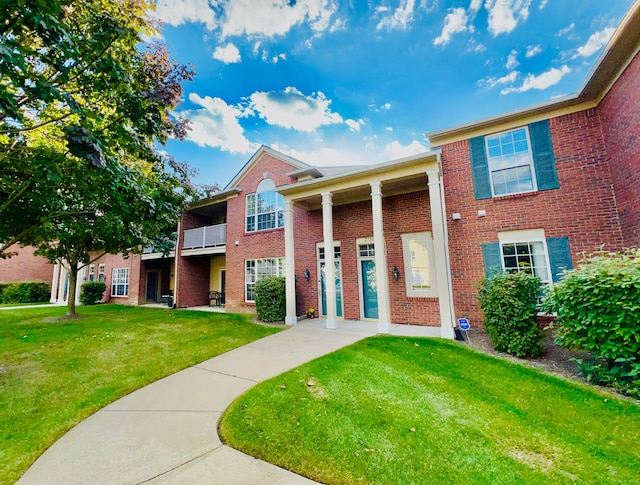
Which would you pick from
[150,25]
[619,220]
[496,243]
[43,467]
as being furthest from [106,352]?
[619,220]

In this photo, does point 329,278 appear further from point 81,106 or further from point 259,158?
point 259,158

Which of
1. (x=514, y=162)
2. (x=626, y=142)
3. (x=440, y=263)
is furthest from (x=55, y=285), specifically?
(x=626, y=142)

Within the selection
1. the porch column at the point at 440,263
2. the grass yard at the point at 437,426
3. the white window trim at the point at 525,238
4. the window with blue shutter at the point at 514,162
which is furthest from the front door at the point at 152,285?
the white window trim at the point at 525,238

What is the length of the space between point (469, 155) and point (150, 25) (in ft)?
27.6

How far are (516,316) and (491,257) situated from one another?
2.45 metres

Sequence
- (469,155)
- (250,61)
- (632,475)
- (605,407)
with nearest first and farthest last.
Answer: (632,475) < (605,407) < (469,155) < (250,61)

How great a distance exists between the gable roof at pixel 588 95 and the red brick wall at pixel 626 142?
0.68ft

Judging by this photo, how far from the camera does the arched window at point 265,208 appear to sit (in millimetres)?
11793

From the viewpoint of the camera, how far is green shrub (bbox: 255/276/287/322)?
9.61 m

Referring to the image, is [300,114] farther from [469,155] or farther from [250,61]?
[469,155]

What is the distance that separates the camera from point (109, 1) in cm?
504

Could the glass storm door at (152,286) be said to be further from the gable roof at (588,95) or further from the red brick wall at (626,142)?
the red brick wall at (626,142)

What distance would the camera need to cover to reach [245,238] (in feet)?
41.4

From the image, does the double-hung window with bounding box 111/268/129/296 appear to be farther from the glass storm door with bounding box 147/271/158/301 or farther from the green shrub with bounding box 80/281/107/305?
the glass storm door with bounding box 147/271/158/301
